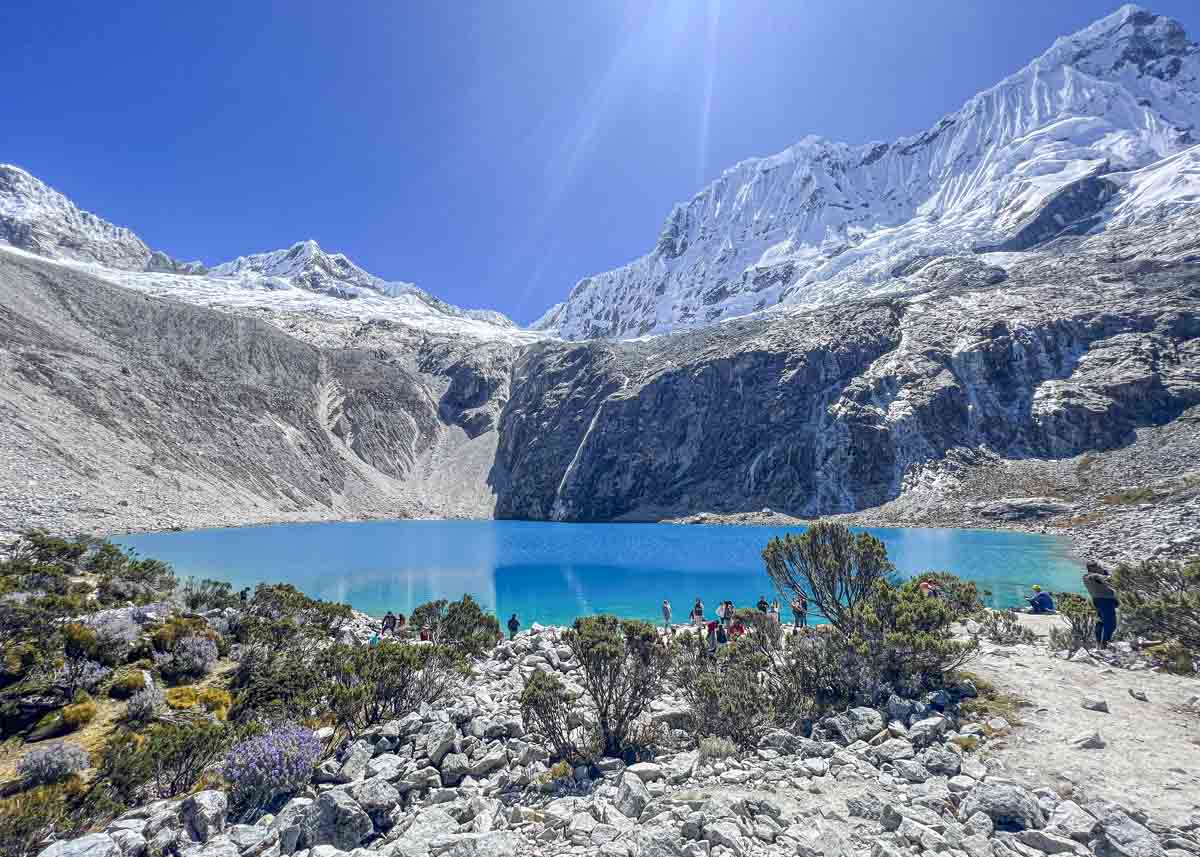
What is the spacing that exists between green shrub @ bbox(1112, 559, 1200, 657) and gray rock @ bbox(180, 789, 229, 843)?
1758 centimetres

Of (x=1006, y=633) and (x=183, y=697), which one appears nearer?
(x=183, y=697)

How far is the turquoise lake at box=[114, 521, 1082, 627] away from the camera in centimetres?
3109

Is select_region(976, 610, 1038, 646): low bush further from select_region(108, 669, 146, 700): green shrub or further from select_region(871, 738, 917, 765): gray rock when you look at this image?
select_region(108, 669, 146, 700): green shrub

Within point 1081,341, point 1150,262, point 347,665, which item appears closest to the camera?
Answer: point 347,665

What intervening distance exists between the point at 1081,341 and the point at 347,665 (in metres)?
106

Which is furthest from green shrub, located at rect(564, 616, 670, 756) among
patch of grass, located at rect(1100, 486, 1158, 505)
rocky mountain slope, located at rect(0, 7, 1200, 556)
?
patch of grass, located at rect(1100, 486, 1158, 505)

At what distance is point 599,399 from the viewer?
115812 millimetres

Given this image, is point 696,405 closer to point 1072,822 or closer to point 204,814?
point 1072,822

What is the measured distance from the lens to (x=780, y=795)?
6.80 m

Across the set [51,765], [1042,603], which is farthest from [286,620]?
[1042,603]

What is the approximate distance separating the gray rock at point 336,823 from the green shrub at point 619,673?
3641 millimetres

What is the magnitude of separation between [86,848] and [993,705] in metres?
12.7

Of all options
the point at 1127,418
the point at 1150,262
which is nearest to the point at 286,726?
the point at 1127,418

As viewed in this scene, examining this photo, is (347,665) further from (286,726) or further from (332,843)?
(332,843)
